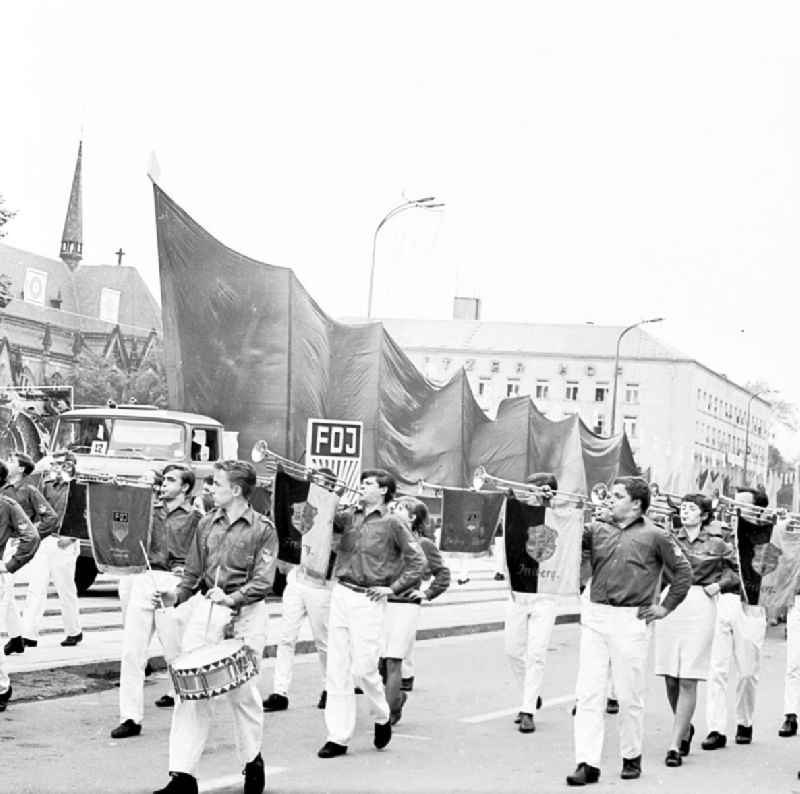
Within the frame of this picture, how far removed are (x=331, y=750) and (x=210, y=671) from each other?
209 cm

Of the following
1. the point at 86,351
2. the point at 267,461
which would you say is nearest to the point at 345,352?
the point at 267,461

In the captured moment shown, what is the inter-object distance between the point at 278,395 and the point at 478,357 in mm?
102752

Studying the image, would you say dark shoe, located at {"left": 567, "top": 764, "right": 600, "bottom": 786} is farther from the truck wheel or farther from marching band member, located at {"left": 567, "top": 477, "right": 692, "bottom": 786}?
the truck wheel

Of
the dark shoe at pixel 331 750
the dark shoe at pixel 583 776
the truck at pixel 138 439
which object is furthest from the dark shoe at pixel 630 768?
the truck at pixel 138 439

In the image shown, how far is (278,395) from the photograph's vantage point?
2228 cm

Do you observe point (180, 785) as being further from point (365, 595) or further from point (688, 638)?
point (688, 638)

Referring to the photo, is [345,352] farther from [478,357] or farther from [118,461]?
[478,357]

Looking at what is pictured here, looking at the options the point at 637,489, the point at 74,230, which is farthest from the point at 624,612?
the point at 74,230

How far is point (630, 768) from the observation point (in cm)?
948

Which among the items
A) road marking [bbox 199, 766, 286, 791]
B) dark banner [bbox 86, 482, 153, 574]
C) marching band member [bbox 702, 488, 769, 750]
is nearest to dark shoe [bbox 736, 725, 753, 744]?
marching band member [bbox 702, 488, 769, 750]

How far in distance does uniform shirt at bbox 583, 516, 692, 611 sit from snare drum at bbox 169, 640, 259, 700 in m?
2.47

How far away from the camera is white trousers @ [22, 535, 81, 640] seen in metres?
14.3

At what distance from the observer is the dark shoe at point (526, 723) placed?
37.1ft

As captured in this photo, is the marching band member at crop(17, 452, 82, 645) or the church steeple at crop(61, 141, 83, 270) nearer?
the marching band member at crop(17, 452, 82, 645)
